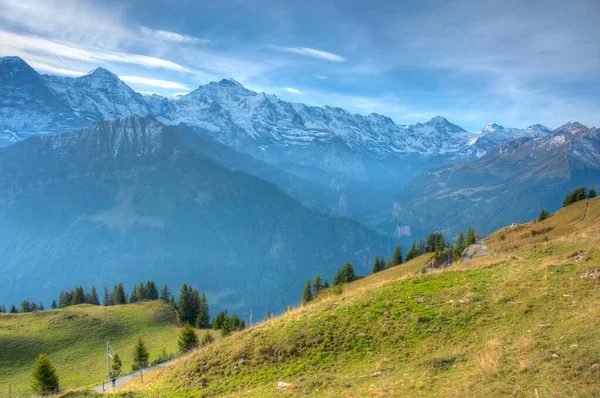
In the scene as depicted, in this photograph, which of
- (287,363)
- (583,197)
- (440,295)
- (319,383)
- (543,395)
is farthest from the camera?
(583,197)

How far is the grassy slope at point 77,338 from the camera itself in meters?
51.4

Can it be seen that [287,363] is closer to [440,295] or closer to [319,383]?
[319,383]

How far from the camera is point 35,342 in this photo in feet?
194

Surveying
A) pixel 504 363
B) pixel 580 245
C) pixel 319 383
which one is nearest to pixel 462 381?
pixel 504 363

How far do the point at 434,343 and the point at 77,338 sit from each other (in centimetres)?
6984

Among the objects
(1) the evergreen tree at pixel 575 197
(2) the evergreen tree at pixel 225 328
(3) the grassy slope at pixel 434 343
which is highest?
(1) the evergreen tree at pixel 575 197

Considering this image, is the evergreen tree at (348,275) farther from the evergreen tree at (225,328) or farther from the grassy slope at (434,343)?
the grassy slope at (434,343)

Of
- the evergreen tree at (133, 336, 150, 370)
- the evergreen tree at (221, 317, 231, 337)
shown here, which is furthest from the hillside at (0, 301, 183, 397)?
the evergreen tree at (221, 317, 231, 337)

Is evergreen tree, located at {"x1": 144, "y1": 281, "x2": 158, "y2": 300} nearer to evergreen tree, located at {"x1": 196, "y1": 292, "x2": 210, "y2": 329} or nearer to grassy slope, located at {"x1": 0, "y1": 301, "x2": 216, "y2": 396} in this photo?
evergreen tree, located at {"x1": 196, "y1": 292, "x2": 210, "y2": 329}

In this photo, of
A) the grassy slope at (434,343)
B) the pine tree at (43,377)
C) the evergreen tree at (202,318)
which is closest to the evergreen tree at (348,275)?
the evergreen tree at (202,318)

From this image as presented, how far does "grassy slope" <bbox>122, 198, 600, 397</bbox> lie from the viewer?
12688mm

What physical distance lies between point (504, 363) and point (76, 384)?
54.5 metres

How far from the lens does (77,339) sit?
6309cm

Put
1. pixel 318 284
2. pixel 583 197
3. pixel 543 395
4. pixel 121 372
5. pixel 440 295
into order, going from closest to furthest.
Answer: pixel 543 395, pixel 440 295, pixel 121 372, pixel 583 197, pixel 318 284
